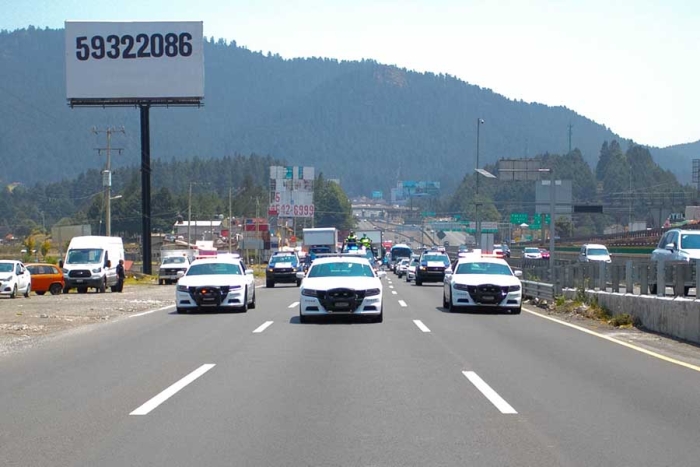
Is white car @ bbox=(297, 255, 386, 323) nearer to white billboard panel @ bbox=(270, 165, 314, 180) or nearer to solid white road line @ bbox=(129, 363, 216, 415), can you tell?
solid white road line @ bbox=(129, 363, 216, 415)

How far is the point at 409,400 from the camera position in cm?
1052

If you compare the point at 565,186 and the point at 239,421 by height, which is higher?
the point at 565,186

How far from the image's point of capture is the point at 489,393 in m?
11.0

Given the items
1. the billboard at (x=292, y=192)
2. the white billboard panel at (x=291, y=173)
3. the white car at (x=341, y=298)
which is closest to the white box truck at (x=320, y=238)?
the billboard at (x=292, y=192)

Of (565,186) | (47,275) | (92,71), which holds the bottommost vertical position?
(47,275)

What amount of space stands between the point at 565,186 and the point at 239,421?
54152 millimetres

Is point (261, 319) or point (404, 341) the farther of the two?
point (261, 319)

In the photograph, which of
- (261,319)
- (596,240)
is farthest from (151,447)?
(596,240)

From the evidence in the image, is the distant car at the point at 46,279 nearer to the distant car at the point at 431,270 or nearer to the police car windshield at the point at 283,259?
the police car windshield at the point at 283,259

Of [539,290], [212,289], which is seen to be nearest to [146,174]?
[539,290]

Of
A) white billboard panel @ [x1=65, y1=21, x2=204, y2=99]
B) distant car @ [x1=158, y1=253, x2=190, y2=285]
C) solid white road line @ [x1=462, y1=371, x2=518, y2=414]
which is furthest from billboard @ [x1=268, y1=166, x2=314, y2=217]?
solid white road line @ [x1=462, y1=371, x2=518, y2=414]

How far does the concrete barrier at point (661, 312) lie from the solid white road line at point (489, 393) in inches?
258

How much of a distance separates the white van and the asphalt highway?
82.8 ft

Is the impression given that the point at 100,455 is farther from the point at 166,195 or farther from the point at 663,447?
the point at 166,195
